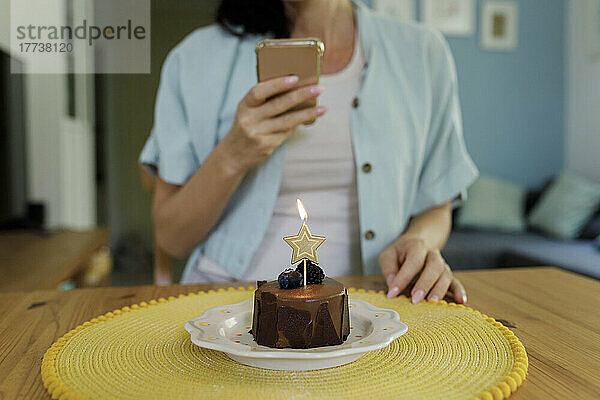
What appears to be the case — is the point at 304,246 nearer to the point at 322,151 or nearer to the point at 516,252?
the point at 322,151

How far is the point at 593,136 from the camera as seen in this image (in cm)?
378

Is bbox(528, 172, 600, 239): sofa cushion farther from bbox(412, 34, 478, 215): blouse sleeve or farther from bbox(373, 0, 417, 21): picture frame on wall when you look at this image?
bbox(412, 34, 478, 215): blouse sleeve

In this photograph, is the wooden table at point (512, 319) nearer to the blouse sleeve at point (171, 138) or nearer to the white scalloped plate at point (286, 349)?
the white scalloped plate at point (286, 349)

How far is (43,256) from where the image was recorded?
77.4 inches

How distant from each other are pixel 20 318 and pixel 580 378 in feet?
2.27

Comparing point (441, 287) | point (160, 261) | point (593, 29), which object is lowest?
point (160, 261)

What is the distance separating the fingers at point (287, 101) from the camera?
0.92 metres

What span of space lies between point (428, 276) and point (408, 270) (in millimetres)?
34

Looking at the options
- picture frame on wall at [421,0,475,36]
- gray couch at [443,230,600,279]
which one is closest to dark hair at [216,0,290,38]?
gray couch at [443,230,600,279]

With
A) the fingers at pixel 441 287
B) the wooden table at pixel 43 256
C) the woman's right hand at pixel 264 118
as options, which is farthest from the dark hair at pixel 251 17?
the wooden table at pixel 43 256

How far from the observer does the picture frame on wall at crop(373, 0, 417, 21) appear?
12.3ft

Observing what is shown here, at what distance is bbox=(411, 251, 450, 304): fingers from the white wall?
3481 mm

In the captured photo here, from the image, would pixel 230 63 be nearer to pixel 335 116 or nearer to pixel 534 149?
pixel 335 116

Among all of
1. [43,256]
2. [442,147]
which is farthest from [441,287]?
[43,256]
